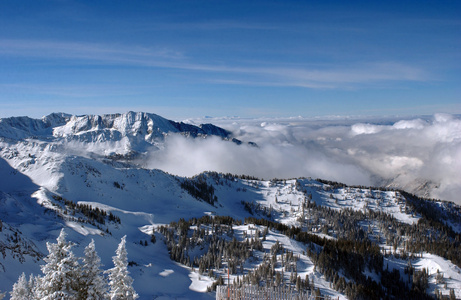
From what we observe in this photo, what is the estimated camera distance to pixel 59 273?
2580cm

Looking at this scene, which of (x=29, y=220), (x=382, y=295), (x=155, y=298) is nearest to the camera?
(x=155, y=298)

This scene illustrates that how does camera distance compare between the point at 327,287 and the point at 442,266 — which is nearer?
the point at 327,287

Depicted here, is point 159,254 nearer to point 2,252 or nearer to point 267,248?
point 267,248

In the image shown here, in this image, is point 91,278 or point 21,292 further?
point 21,292

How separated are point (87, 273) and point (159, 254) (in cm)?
10417

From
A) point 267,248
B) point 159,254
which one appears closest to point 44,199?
point 159,254

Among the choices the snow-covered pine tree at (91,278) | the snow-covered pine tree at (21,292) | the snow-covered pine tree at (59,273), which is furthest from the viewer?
the snow-covered pine tree at (21,292)

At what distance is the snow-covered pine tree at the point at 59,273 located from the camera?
25.9 meters

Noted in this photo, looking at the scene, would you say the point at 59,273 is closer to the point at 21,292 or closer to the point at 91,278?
the point at 91,278

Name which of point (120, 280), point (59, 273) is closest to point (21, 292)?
point (120, 280)

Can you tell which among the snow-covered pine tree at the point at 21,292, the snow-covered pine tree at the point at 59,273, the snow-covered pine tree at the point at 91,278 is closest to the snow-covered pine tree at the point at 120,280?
the snow-covered pine tree at the point at 91,278

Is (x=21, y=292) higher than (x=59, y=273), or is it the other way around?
(x=59, y=273)

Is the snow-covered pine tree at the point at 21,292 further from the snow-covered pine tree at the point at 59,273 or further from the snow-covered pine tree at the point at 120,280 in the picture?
the snow-covered pine tree at the point at 120,280

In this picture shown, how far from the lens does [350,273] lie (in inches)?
4884
